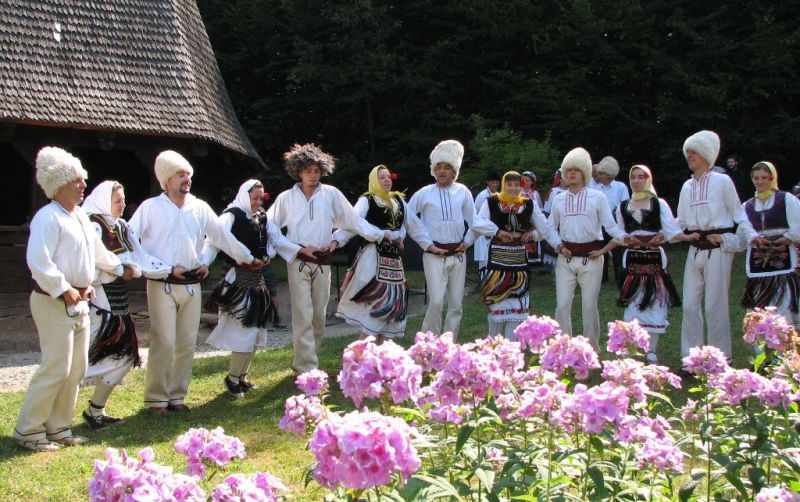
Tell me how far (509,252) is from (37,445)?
4121 mm

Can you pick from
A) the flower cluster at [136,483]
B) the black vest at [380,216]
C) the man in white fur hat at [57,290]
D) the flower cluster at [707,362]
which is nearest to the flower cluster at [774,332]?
the flower cluster at [707,362]

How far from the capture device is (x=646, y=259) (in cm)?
719

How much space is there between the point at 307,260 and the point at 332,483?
4.80 m

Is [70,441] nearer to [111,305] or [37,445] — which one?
[37,445]

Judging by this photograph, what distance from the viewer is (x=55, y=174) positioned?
495 centimetres

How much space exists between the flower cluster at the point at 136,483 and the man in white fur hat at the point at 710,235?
5.52 m

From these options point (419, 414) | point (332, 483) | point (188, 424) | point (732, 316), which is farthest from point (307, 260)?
point (732, 316)

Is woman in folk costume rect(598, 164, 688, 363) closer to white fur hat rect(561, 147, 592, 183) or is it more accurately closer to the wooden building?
white fur hat rect(561, 147, 592, 183)

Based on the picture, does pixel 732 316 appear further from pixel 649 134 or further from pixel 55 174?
pixel 649 134

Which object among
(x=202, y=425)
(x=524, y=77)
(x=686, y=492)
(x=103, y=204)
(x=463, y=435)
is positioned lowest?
(x=202, y=425)

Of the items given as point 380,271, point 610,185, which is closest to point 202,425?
point 380,271

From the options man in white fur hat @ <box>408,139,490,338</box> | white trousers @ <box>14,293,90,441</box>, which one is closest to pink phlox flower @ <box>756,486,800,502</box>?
white trousers @ <box>14,293,90,441</box>

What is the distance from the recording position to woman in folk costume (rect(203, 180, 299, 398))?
21.4 ft

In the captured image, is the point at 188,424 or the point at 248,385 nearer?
the point at 188,424
